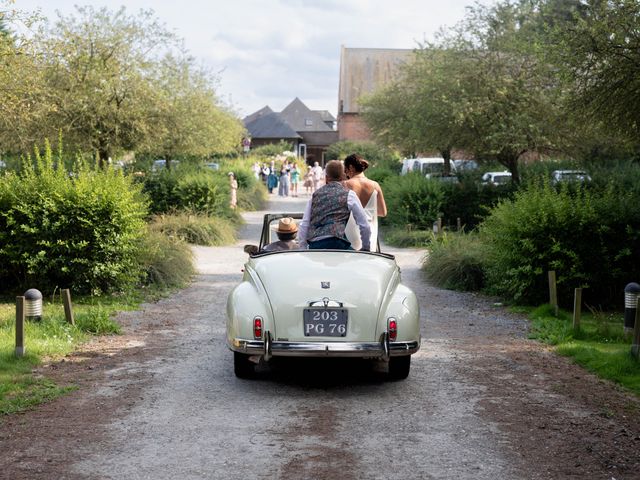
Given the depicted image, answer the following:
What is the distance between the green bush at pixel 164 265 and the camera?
15.1m

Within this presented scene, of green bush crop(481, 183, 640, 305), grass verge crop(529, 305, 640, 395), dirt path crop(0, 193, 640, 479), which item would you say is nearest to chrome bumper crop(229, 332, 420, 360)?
dirt path crop(0, 193, 640, 479)

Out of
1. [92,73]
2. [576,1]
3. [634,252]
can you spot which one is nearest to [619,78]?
[634,252]

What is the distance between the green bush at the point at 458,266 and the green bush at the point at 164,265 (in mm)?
4609

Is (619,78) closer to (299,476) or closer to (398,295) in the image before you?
(398,295)

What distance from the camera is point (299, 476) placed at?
5.37 metres

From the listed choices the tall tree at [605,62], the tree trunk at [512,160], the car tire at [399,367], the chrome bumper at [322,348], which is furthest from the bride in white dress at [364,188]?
the tree trunk at [512,160]

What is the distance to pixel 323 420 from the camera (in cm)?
675

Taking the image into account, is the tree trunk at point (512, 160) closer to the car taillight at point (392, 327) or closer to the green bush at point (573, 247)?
the green bush at point (573, 247)

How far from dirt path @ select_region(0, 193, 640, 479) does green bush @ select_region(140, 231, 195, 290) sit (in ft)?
15.4

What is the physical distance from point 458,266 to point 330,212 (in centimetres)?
721

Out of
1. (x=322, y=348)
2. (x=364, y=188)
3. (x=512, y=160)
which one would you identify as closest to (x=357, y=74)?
(x=512, y=160)

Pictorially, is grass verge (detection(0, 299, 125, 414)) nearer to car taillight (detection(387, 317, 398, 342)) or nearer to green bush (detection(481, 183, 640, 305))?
car taillight (detection(387, 317, 398, 342))

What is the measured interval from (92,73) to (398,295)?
17.2 meters

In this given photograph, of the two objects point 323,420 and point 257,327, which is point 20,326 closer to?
point 257,327
